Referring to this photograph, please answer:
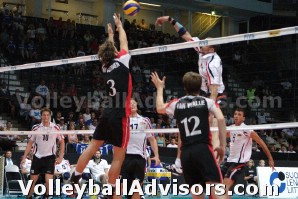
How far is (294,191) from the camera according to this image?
20578 mm

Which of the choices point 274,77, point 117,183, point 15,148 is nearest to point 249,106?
point 274,77

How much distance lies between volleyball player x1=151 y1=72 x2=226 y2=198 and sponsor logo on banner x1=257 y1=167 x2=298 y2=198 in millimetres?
13152

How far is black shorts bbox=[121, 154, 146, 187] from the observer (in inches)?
430

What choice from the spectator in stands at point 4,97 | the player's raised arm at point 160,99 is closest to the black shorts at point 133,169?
the player's raised arm at point 160,99

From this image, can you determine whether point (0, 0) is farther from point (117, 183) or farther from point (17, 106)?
point (117, 183)

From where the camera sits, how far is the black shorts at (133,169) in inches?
430

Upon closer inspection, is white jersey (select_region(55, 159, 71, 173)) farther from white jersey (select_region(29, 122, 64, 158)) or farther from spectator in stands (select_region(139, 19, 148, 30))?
spectator in stands (select_region(139, 19, 148, 30))

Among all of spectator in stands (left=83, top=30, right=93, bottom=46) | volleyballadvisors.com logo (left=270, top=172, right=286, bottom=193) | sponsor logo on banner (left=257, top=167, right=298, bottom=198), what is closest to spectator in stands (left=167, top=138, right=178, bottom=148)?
sponsor logo on banner (left=257, top=167, right=298, bottom=198)

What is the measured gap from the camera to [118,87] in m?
9.25

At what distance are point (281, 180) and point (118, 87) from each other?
12625mm

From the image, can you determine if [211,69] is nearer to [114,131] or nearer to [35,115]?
[114,131]

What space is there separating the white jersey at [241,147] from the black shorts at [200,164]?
4025mm

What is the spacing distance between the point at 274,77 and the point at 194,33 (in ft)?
22.8

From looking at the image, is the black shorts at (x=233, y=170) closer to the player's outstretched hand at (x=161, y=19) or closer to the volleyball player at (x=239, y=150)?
the volleyball player at (x=239, y=150)
